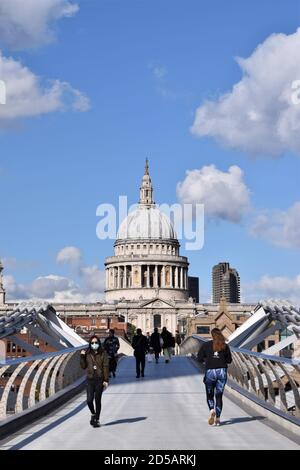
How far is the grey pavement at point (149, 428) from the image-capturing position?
13.1 metres

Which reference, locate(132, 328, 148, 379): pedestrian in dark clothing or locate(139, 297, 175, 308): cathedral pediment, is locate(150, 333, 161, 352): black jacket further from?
locate(139, 297, 175, 308): cathedral pediment

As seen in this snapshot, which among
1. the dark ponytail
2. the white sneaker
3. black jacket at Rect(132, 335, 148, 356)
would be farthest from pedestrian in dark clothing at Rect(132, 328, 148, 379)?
the white sneaker

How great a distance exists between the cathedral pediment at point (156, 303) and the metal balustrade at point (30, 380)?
149256 millimetres

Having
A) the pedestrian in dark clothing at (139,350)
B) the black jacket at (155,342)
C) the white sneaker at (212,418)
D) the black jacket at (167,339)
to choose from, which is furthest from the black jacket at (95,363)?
the black jacket at (155,342)

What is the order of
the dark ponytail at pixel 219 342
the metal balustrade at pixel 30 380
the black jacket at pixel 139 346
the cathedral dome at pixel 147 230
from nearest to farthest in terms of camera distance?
the metal balustrade at pixel 30 380
the dark ponytail at pixel 219 342
the black jacket at pixel 139 346
the cathedral dome at pixel 147 230

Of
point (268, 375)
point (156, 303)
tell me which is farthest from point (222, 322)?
point (156, 303)

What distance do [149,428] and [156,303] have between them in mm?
160403

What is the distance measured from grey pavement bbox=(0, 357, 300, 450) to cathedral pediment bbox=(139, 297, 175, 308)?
15103 centimetres

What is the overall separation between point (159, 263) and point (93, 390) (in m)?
172

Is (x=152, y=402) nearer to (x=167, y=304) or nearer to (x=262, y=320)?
(x=262, y=320)

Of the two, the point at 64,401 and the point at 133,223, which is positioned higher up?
the point at 133,223

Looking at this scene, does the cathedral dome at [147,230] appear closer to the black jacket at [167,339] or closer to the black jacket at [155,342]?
the black jacket at [155,342]
